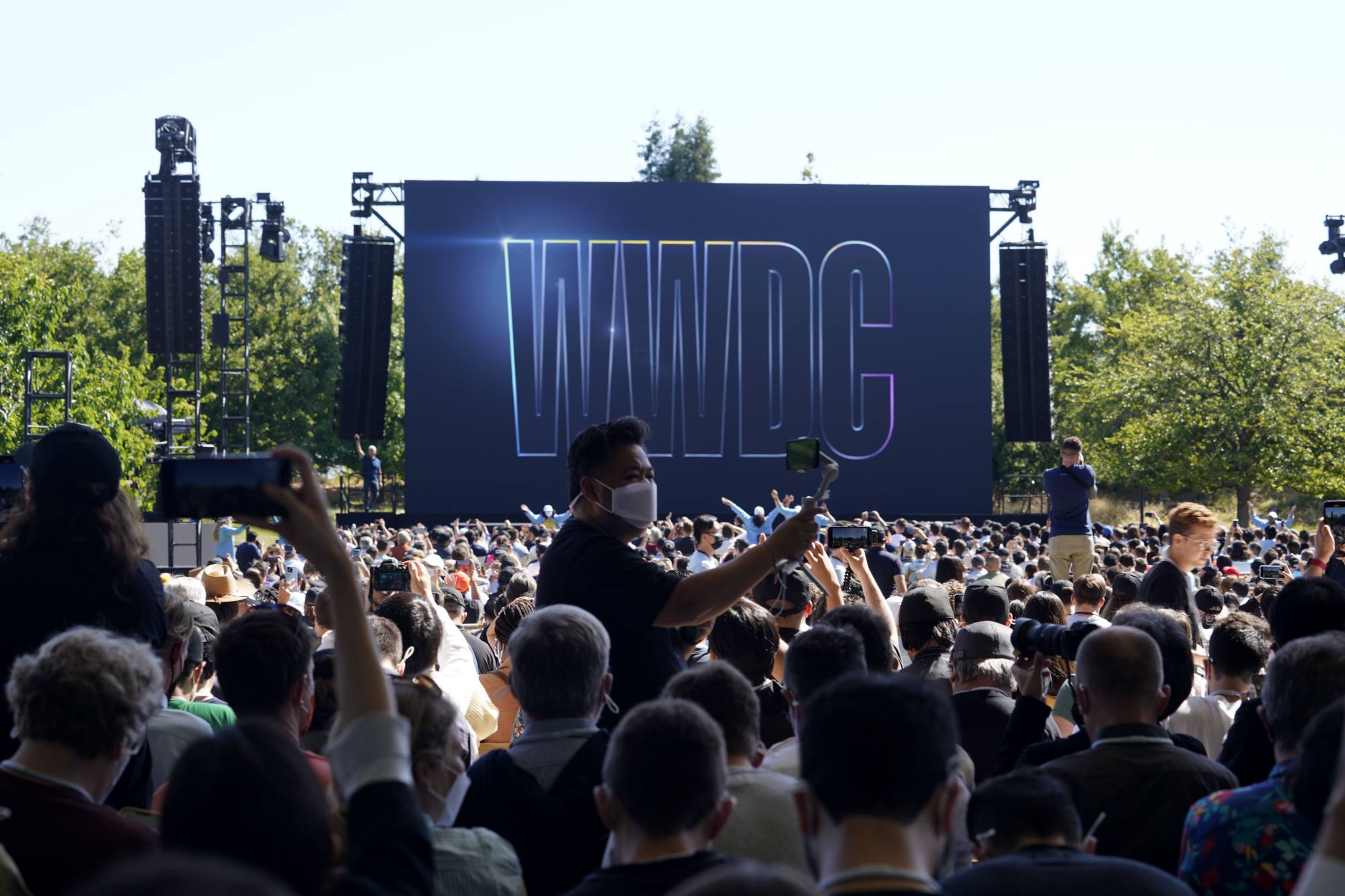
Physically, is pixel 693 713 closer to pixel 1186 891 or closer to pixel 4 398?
→ pixel 1186 891

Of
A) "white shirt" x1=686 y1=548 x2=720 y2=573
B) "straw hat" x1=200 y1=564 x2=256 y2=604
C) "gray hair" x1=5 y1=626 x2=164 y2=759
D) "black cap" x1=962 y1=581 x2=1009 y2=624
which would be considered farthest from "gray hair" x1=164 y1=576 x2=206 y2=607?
"white shirt" x1=686 y1=548 x2=720 y2=573

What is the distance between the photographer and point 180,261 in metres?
17.3

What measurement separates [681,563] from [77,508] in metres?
6.46

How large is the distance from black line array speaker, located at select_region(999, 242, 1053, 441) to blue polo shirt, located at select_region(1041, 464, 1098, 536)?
37.0ft

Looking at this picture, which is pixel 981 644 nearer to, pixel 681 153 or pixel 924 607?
pixel 924 607

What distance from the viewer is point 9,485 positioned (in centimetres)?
338

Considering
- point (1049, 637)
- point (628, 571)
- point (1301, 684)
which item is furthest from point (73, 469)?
point (1301, 684)

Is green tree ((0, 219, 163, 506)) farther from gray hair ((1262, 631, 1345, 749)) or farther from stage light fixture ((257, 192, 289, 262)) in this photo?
gray hair ((1262, 631, 1345, 749))

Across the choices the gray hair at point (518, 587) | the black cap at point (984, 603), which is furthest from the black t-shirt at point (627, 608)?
the gray hair at point (518, 587)

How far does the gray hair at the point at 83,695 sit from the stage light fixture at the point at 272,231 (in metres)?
19.4

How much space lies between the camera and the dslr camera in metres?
3.19

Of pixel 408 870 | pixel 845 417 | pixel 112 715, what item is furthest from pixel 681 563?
pixel 845 417

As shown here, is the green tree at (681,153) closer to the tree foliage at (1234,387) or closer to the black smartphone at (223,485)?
the tree foliage at (1234,387)

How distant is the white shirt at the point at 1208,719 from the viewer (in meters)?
3.67
